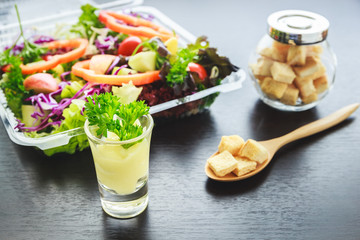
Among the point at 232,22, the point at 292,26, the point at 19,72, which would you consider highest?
the point at 292,26

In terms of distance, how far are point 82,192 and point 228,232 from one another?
526mm

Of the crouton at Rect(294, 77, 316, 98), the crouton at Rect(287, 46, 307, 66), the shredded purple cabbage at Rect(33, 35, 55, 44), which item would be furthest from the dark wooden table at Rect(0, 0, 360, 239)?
the shredded purple cabbage at Rect(33, 35, 55, 44)

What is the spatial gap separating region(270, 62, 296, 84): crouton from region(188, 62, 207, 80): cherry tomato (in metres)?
0.31

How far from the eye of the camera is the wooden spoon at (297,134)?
1720 mm

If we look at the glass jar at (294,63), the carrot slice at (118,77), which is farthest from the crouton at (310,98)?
the carrot slice at (118,77)

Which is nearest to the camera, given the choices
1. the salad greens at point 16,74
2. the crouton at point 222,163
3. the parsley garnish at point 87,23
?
the crouton at point 222,163

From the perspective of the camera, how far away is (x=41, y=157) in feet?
6.09

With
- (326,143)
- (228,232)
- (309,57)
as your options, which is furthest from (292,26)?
(228,232)

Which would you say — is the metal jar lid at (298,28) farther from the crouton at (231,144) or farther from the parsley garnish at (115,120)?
the parsley garnish at (115,120)

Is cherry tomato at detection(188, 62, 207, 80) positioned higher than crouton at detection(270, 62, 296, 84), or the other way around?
crouton at detection(270, 62, 296, 84)

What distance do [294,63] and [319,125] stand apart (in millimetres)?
275

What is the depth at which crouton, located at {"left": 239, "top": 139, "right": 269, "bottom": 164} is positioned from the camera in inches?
68.5

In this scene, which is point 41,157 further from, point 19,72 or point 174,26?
point 174,26

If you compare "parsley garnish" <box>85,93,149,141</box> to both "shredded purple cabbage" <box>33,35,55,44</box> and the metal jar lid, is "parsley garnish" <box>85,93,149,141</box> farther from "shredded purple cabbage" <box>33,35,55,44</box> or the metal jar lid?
"shredded purple cabbage" <box>33,35,55,44</box>
